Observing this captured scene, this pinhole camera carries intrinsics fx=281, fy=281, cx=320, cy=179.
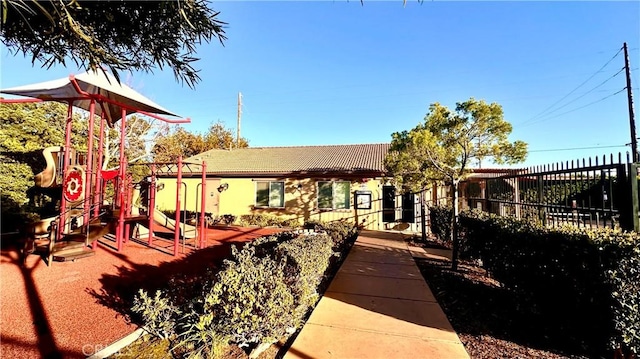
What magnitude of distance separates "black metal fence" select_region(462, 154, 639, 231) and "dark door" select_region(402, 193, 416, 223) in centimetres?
694

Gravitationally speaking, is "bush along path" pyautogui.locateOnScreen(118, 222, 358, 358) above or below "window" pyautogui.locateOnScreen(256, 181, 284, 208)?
below

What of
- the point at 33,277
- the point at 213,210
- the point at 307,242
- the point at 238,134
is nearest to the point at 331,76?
the point at 213,210

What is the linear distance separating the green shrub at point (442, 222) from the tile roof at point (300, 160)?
3.37 metres

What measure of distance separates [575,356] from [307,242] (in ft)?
11.7

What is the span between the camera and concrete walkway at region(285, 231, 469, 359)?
10.0ft

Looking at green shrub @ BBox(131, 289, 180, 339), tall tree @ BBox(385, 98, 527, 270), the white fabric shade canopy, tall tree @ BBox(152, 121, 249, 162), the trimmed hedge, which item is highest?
tall tree @ BBox(152, 121, 249, 162)

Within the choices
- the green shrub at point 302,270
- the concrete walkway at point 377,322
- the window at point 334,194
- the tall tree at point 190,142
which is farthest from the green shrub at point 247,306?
the tall tree at point 190,142

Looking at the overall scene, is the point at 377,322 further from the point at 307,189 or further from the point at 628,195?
the point at 307,189

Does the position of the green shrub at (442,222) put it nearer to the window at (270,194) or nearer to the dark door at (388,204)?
the dark door at (388,204)

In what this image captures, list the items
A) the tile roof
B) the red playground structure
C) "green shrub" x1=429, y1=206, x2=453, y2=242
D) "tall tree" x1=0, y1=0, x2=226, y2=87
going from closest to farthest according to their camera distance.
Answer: "tall tree" x1=0, y1=0, x2=226, y2=87
the red playground structure
"green shrub" x1=429, y1=206, x2=453, y2=242
the tile roof

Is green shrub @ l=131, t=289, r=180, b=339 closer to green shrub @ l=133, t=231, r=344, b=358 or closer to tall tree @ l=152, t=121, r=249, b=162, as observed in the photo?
green shrub @ l=133, t=231, r=344, b=358

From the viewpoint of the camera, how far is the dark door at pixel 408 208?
1319cm

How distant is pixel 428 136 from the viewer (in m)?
7.02

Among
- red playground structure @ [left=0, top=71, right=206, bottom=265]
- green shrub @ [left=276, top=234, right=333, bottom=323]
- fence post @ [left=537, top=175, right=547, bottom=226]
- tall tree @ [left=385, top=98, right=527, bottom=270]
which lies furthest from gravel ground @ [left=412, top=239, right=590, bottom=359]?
red playground structure @ [left=0, top=71, right=206, bottom=265]
